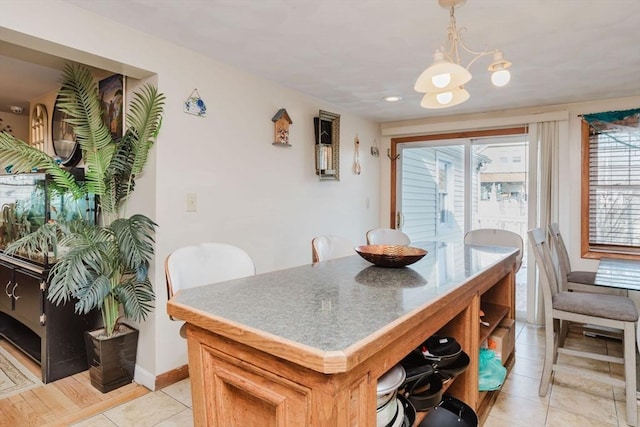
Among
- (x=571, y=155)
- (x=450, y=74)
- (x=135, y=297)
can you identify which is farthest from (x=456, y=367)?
(x=571, y=155)

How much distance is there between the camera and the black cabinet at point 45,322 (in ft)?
8.25

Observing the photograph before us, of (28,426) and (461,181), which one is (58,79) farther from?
(461,181)

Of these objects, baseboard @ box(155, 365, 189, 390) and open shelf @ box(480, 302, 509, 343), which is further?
baseboard @ box(155, 365, 189, 390)

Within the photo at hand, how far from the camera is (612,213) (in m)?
3.68

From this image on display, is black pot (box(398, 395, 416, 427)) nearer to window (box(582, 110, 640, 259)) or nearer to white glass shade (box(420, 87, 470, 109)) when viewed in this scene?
white glass shade (box(420, 87, 470, 109))

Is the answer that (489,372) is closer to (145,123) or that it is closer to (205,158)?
(205,158)

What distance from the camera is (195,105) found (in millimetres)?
2572

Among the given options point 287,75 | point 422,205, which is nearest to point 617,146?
point 422,205

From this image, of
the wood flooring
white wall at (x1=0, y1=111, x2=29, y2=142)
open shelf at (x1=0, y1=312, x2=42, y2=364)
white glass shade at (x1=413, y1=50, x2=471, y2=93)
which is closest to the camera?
white glass shade at (x1=413, y1=50, x2=471, y2=93)

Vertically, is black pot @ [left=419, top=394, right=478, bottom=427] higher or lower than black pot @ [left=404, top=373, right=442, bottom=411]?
lower

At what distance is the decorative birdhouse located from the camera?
3.18 meters

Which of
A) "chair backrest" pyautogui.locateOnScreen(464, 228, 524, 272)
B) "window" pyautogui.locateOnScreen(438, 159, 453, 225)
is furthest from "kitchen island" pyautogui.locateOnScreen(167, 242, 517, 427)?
"window" pyautogui.locateOnScreen(438, 159, 453, 225)

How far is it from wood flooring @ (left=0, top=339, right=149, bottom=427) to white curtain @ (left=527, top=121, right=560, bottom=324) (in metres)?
3.70

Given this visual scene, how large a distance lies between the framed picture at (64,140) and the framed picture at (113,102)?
510 millimetres
